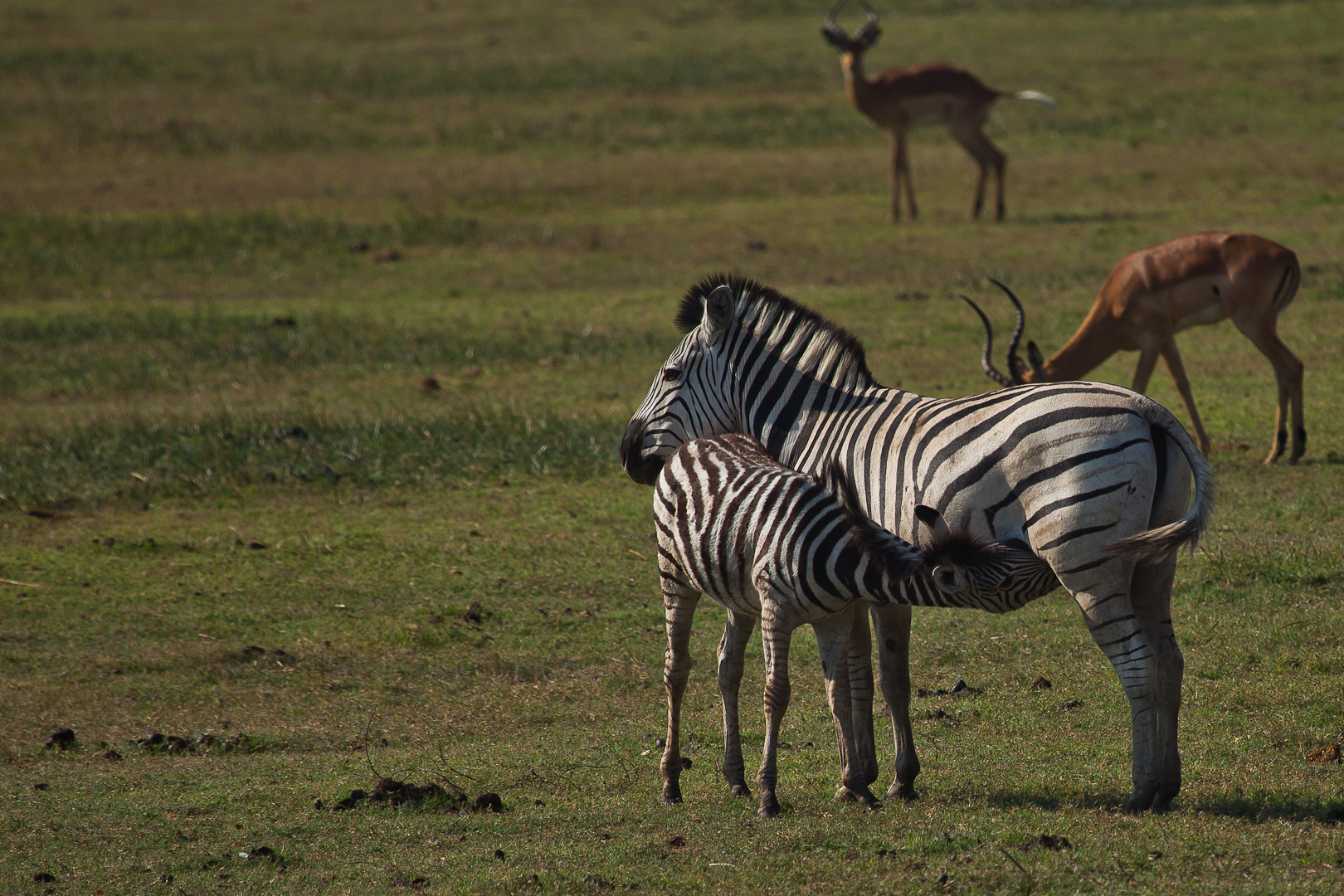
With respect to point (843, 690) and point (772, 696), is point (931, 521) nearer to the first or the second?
point (843, 690)

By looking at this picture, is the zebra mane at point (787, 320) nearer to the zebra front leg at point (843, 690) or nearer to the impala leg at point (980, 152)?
the zebra front leg at point (843, 690)

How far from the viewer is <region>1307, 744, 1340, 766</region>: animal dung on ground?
21.7 ft

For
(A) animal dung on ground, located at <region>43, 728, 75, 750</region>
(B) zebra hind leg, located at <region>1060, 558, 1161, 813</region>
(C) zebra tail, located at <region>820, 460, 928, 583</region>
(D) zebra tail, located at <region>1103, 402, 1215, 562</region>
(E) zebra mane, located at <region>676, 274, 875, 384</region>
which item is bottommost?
(A) animal dung on ground, located at <region>43, 728, 75, 750</region>

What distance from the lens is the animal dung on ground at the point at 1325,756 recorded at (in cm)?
662

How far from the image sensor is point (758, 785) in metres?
6.53

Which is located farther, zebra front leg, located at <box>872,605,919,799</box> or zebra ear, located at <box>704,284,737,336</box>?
zebra ear, located at <box>704,284,737,336</box>

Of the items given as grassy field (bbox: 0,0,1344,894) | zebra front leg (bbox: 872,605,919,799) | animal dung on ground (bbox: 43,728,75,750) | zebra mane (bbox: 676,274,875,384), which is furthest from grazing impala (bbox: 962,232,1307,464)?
animal dung on ground (bbox: 43,728,75,750)

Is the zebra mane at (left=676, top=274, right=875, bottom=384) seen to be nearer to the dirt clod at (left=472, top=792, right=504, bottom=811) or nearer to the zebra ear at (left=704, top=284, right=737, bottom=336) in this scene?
the zebra ear at (left=704, top=284, right=737, bottom=336)

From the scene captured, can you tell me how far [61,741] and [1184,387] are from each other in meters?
9.46

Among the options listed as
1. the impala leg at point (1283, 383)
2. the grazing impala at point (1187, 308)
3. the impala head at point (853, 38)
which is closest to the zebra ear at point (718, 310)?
the grazing impala at point (1187, 308)

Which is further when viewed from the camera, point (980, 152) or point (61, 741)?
point (980, 152)

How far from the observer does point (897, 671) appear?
6457 millimetres

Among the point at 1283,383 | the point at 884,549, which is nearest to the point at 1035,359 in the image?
the point at 1283,383

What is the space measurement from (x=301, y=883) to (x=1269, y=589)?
246 inches
